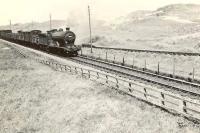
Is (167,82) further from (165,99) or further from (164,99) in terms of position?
(164,99)

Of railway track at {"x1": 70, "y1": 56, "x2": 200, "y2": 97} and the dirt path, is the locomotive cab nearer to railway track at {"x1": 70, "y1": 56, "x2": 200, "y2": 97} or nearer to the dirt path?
the dirt path

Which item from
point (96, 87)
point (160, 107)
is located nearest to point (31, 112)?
point (96, 87)

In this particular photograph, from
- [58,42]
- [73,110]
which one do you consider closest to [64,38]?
[58,42]

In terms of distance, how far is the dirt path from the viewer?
49.5ft

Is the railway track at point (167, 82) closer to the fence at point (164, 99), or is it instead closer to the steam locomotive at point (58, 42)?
the fence at point (164, 99)

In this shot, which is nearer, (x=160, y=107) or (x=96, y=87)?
(x=160, y=107)

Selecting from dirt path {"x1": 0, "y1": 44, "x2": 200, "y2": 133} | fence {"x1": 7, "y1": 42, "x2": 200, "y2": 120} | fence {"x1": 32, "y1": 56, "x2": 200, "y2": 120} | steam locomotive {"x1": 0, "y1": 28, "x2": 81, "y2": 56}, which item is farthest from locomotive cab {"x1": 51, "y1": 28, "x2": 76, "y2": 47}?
fence {"x1": 32, "y1": 56, "x2": 200, "y2": 120}

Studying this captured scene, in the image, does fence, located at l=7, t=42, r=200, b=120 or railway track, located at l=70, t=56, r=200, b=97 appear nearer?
fence, located at l=7, t=42, r=200, b=120

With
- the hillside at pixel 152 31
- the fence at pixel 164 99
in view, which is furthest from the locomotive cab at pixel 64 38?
the fence at pixel 164 99

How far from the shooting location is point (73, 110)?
62.8 ft

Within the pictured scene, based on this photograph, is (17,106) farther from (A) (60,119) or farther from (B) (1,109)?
(A) (60,119)

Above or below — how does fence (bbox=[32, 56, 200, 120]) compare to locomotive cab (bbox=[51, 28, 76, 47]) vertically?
below

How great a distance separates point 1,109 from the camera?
2252cm

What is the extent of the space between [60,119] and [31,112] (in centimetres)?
347
